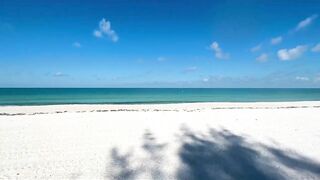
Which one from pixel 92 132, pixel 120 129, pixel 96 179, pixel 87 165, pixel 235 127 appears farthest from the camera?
pixel 235 127

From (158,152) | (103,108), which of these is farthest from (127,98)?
(158,152)

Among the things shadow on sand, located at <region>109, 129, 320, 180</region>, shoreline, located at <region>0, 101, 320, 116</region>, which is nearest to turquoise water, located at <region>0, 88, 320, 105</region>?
shoreline, located at <region>0, 101, 320, 116</region>

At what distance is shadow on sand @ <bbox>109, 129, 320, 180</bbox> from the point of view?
4.33 m

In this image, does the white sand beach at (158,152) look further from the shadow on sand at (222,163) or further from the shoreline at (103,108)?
the shoreline at (103,108)

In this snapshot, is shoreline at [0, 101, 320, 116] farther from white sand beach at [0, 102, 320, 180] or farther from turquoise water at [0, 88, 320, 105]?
turquoise water at [0, 88, 320, 105]

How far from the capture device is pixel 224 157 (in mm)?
5348

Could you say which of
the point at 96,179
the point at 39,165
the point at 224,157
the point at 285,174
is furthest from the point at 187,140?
the point at 39,165

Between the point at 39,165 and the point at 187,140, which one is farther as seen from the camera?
the point at 187,140

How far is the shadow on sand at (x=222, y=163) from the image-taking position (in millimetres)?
4328

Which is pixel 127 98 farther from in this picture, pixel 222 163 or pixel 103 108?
pixel 222 163

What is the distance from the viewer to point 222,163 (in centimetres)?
493

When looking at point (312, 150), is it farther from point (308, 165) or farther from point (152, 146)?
point (152, 146)

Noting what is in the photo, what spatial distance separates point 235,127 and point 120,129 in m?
4.37

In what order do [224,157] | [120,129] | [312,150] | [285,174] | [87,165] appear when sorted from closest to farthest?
[285,174] → [87,165] → [224,157] → [312,150] → [120,129]
